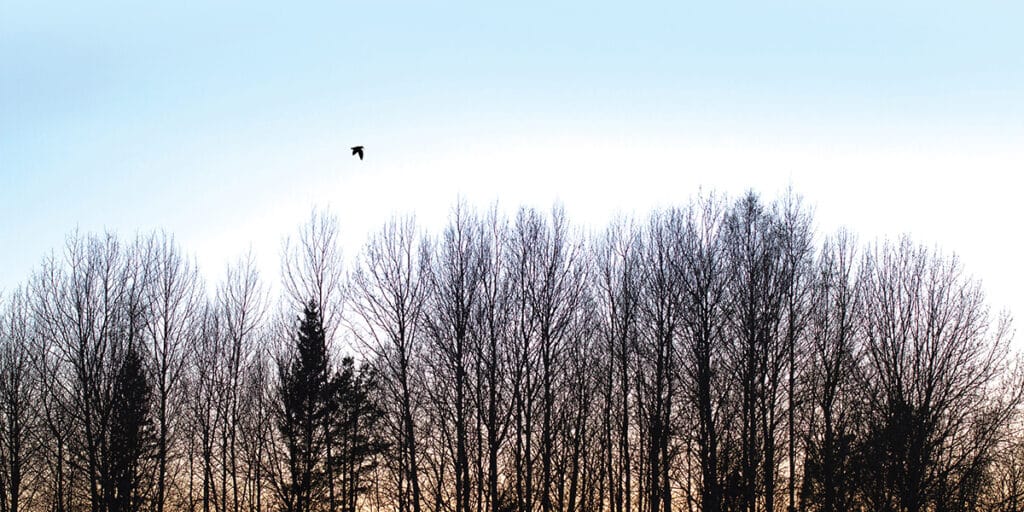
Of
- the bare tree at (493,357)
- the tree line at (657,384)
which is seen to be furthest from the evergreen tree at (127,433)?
the bare tree at (493,357)

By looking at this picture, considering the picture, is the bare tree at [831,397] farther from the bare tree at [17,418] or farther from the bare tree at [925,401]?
the bare tree at [17,418]

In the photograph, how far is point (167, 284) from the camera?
24.9 meters

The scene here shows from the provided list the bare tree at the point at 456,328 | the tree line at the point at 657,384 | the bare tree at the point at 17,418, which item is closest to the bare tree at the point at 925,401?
the tree line at the point at 657,384

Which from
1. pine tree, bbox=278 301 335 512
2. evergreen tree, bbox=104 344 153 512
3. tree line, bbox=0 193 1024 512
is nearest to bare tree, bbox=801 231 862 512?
tree line, bbox=0 193 1024 512

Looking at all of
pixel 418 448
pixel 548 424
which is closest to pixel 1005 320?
pixel 548 424

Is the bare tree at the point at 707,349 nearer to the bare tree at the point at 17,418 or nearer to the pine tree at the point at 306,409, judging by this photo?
the pine tree at the point at 306,409

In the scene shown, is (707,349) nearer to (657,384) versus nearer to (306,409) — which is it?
(657,384)

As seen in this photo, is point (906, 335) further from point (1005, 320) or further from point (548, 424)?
point (548, 424)

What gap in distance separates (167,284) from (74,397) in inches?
185

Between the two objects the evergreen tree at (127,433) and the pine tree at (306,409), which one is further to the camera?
the pine tree at (306,409)

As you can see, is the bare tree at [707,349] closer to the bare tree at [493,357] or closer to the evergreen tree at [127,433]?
the bare tree at [493,357]

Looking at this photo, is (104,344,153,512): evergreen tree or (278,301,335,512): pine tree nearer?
(104,344,153,512): evergreen tree

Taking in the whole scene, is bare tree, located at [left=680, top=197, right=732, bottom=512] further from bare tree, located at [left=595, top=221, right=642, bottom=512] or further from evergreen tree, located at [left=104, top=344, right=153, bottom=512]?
evergreen tree, located at [left=104, top=344, right=153, bottom=512]

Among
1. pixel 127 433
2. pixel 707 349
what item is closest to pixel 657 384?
pixel 707 349
